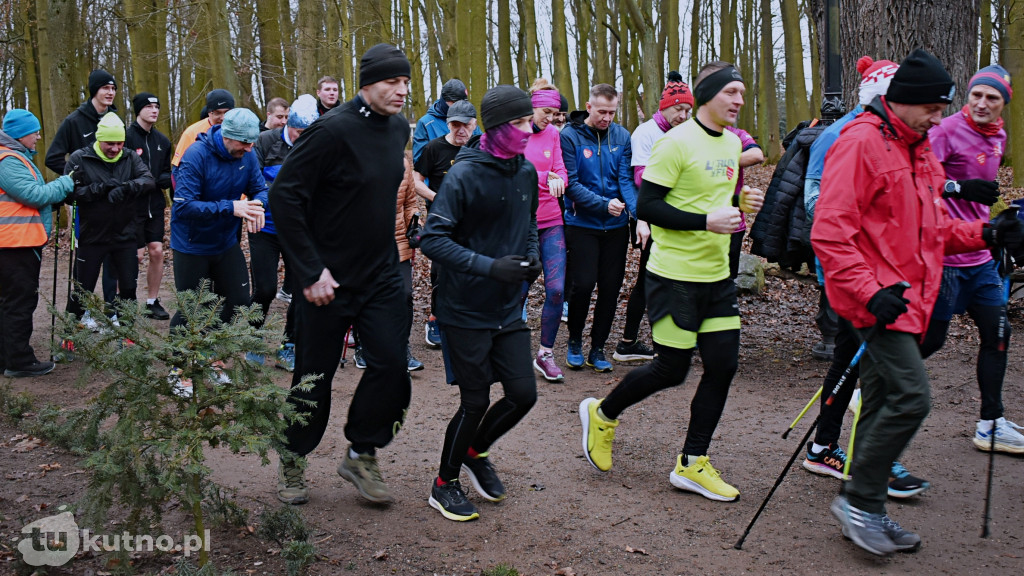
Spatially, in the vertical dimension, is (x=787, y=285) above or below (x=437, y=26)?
below

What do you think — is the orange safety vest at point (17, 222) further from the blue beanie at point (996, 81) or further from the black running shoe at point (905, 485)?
the blue beanie at point (996, 81)

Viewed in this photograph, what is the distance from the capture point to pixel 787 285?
35.6ft

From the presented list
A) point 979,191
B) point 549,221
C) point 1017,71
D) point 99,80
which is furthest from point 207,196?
point 1017,71

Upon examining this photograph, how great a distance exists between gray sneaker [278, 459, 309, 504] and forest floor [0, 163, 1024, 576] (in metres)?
0.08

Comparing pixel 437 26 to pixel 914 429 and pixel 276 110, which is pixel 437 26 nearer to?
pixel 276 110

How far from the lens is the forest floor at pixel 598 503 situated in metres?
3.89

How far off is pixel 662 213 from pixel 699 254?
290mm

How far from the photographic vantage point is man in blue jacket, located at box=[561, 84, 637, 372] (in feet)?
23.4

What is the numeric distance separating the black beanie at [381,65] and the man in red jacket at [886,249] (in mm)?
2068

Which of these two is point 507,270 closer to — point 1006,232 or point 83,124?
point 1006,232

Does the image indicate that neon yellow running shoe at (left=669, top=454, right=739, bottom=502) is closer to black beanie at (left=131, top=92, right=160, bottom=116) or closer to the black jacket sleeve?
the black jacket sleeve

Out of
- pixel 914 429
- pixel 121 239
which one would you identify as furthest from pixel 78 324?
pixel 121 239

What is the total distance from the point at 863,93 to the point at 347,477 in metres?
3.66

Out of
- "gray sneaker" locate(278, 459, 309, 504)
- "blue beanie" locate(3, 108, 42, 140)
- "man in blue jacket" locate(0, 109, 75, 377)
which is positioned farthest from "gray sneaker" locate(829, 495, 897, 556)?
"blue beanie" locate(3, 108, 42, 140)
